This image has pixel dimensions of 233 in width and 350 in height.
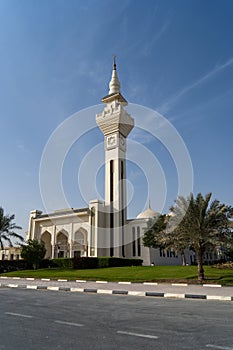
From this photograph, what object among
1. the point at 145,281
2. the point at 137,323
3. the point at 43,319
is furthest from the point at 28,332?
the point at 145,281

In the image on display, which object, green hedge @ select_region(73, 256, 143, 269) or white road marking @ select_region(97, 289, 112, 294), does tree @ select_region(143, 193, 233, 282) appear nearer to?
white road marking @ select_region(97, 289, 112, 294)

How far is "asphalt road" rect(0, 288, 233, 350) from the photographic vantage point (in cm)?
452

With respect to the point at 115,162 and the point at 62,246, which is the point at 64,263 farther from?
the point at 115,162

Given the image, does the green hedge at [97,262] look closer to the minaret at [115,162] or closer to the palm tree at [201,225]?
the minaret at [115,162]

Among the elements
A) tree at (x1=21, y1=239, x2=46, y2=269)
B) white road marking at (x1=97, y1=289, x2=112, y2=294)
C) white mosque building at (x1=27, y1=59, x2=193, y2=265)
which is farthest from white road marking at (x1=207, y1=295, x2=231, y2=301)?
white mosque building at (x1=27, y1=59, x2=193, y2=265)

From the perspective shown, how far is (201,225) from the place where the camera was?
17.6 metres

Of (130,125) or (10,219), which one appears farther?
(130,125)

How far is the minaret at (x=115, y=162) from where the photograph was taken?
139ft

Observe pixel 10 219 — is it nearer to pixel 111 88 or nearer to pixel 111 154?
pixel 111 154

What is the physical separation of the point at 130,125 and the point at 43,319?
148 feet

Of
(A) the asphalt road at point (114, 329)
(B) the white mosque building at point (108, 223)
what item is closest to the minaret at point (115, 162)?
(B) the white mosque building at point (108, 223)

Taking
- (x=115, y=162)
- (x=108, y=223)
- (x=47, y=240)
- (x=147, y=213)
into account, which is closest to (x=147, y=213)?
(x=147, y=213)

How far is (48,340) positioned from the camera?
472cm

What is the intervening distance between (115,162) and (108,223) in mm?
9846
